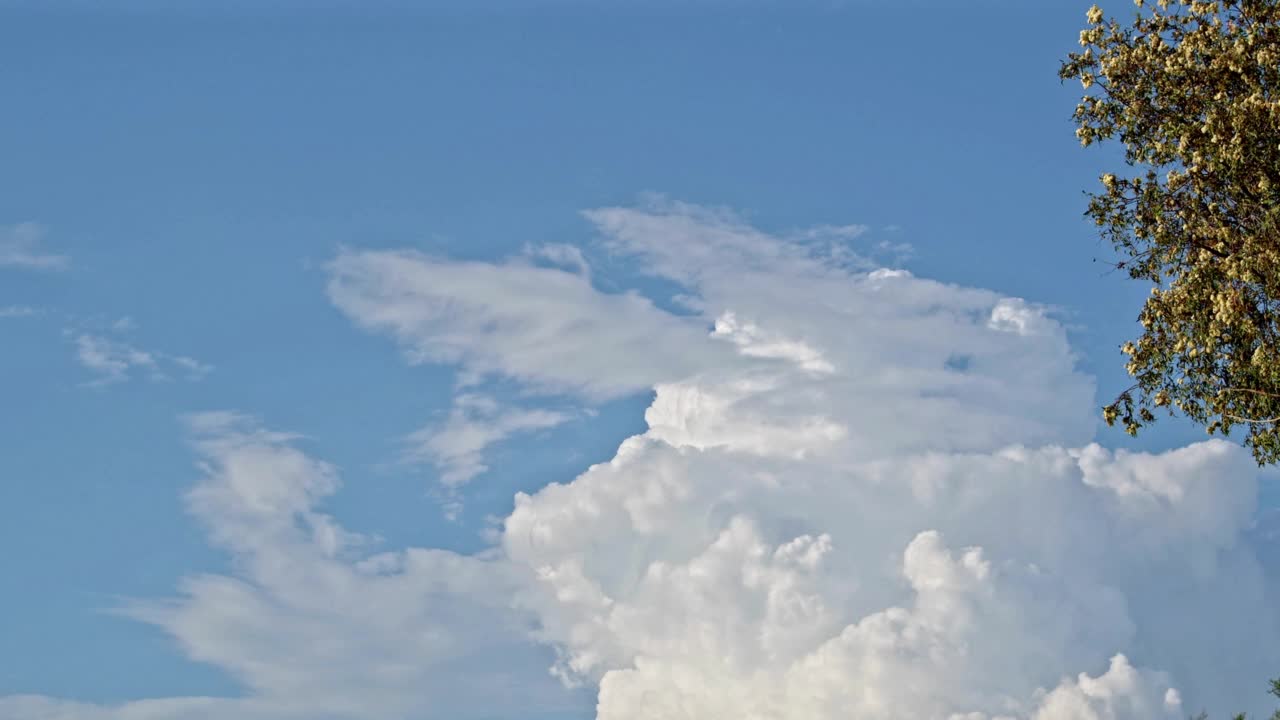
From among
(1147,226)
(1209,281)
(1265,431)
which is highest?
(1147,226)

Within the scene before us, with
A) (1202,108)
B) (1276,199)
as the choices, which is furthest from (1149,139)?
(1276,199)

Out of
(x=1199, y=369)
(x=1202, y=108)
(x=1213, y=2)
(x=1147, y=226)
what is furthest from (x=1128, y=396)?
(x=1213, y=2)

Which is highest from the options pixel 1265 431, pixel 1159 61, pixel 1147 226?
pixel 1159 61

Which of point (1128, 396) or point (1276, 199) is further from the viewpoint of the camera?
point (1128, 396)

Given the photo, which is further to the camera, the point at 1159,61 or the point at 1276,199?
the point at 1159,61

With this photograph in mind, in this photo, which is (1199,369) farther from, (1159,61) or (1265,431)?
(1159,61)

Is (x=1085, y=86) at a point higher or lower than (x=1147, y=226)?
higher

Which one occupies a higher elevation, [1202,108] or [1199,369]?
[1202,108]

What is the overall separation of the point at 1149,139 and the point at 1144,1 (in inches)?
151

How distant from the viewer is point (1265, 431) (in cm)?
4084

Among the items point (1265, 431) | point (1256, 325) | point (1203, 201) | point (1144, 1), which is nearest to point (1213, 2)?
point (1144, 1)

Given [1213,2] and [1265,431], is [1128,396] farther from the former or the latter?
[1213,2]

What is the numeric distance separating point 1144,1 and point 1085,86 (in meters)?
2.75

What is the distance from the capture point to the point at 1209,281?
3966cm
